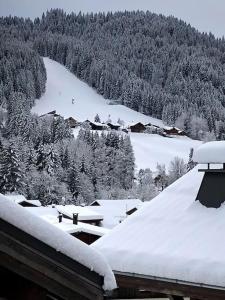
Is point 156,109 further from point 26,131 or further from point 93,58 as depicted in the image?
point 26,131

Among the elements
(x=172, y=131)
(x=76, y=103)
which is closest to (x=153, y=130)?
(x=172, y=131)

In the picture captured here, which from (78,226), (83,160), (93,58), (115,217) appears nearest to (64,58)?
(93,58)

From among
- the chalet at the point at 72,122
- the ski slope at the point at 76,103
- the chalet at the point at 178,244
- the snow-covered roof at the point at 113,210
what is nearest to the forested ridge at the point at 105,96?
the ski slope at the point at 76,103

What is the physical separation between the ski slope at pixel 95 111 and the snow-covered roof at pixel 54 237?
8200cm

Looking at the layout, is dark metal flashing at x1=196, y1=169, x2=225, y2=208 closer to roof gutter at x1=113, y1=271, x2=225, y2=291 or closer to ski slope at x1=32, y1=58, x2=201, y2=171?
roof gutter at x1=113, y1=271, x2=225, y2=291

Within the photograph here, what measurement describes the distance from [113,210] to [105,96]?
11410 centimetres

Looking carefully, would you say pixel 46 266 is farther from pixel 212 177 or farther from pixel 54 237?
pixel 212 177

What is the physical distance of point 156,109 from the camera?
144750mm

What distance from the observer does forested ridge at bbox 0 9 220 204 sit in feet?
209

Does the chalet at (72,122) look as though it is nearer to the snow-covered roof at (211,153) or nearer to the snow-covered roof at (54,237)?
the snow-covered roof at (211,153)

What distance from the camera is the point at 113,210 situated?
40750mm

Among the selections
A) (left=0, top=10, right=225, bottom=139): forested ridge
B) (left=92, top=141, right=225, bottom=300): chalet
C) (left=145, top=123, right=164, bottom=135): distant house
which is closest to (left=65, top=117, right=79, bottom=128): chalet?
(left=145, top=123, right=164, bottom=135): distant house

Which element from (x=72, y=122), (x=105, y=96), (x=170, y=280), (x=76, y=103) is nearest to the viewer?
(x=170, y=280)

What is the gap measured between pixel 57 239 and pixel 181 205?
177 inches
